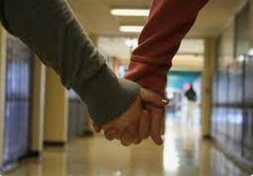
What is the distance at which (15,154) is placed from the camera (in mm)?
7465

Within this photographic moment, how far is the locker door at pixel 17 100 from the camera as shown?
6980 mm

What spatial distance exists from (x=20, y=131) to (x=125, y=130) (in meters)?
6.99

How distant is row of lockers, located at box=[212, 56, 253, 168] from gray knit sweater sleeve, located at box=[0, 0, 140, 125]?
6.86m

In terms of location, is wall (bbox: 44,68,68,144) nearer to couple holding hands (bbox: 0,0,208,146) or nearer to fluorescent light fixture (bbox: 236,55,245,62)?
fluorescent light fixture (bbox: 236,55,245,62)

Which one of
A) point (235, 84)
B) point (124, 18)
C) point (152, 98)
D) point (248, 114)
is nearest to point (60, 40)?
point (152, 98)

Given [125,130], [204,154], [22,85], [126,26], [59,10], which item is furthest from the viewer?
[126,26]

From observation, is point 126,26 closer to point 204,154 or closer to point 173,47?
point 204,154

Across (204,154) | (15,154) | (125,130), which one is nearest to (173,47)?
(125,130)

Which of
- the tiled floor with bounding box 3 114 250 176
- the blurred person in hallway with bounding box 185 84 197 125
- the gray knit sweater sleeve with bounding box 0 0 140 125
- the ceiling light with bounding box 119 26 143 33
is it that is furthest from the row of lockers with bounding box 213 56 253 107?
the blurred person in hallway with bounding box 185 84 197 125

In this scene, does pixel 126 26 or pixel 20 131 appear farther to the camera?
pixel 126 26

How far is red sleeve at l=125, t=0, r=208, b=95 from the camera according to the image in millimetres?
1235

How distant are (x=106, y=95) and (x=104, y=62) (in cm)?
8

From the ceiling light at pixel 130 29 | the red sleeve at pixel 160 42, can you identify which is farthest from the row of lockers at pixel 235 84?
the red sleeve at pixel 160 42

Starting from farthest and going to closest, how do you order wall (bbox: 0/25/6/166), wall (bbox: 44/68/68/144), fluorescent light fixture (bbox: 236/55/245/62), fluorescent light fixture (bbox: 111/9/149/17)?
wall (bbox: 44/68/68/144)
fluorescent light fixture (bbox: 111/9/149/17)
fluorescent light fixture (bbox: 236/55/245/62)
wall (bbox: 0/25/6/166)
